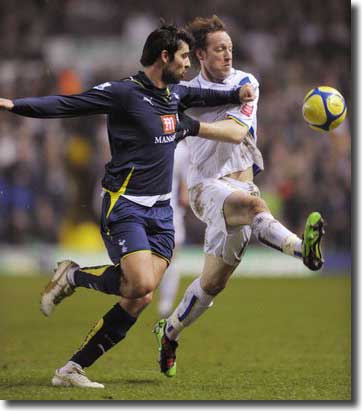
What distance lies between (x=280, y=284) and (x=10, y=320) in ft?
16.3

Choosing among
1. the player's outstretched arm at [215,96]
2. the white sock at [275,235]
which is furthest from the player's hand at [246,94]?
the white sock at [275,235]

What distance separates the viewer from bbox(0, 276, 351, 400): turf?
5.29 metres

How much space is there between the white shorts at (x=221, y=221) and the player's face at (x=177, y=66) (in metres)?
0.85

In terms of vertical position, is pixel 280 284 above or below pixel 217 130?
below

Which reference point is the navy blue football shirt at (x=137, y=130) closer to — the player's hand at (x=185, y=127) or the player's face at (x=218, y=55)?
the player's hand at (x=185, y=127)

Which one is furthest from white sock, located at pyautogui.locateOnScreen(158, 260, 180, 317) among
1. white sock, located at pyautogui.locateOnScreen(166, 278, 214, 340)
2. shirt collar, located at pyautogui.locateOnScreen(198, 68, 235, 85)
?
shirt collar, located at pyautogui.locateOnScreen(198, 68, 235, 85)

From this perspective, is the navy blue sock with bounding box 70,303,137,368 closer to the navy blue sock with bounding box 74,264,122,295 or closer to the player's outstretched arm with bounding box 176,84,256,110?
the navy blue sock with bounding box 74,264,122,295

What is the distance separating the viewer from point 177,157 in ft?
28.9

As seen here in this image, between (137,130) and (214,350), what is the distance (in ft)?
8.72

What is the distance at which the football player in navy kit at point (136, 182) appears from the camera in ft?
16.7

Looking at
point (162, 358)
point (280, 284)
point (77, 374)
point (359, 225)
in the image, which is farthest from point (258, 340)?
point (280, 284)

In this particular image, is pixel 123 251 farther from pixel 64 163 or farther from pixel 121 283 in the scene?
pixel 64 163

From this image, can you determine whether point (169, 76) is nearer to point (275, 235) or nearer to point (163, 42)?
point (163, 42)

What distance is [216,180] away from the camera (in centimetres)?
587
